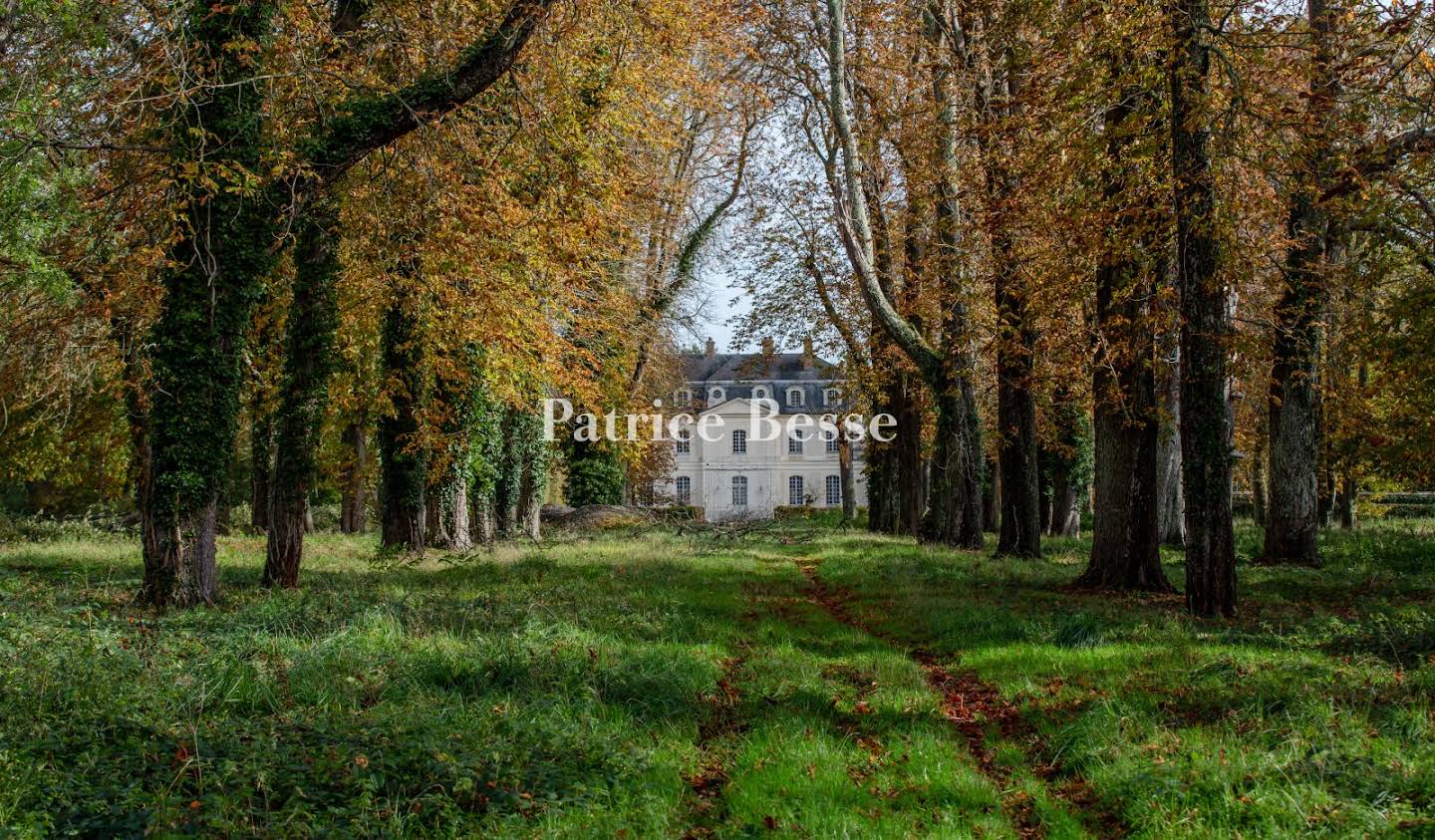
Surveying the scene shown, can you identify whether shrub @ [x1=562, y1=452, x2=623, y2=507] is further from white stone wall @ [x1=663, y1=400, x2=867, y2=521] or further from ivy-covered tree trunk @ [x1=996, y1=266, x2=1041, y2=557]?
white stone wall @ [x1=663, y1=400, x2=867, y2=521]

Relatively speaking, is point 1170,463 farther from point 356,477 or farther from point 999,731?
point 356,477

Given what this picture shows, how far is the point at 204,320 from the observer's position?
32.7 feet

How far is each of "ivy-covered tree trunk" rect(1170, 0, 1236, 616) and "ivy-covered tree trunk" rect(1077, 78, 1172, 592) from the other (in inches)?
54.8

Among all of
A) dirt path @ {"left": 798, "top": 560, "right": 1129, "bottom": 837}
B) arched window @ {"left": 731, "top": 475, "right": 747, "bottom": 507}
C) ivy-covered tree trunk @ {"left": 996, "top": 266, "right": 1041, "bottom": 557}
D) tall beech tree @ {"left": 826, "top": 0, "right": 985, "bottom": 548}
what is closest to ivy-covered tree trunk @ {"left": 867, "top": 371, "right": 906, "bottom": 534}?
tall beech tree @ {"left": 826, "top": 0, "right": 985, "bottom": 548}

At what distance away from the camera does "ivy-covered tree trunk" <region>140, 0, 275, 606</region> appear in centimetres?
980

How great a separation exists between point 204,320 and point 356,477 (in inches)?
530

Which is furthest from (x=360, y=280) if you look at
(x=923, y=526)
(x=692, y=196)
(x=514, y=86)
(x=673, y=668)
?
(x=692, y=196)

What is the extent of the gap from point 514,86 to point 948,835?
9.35 metres

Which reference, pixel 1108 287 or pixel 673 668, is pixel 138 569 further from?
pixel 1108 287

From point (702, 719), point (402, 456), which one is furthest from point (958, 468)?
point (702, 719)

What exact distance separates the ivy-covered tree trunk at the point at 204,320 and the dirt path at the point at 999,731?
7.16 m

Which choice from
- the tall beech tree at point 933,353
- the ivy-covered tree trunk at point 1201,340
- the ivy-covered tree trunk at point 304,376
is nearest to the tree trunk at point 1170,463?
the tall beech tree at point 933,353

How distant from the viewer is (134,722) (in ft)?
16.2

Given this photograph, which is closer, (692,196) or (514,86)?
(514,86)
